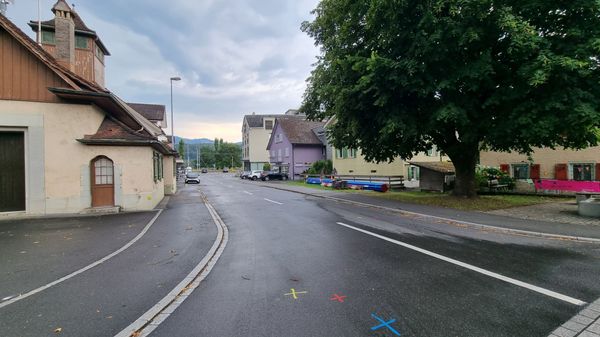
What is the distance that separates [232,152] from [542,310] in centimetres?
11178

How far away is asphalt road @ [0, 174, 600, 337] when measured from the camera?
3.61 metres

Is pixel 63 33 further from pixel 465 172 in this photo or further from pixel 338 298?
pixel 465 172

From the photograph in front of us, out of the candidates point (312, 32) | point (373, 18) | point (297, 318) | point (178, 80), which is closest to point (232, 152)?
point (178, 80)

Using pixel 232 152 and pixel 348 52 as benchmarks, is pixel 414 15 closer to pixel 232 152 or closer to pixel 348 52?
pixel 348 52

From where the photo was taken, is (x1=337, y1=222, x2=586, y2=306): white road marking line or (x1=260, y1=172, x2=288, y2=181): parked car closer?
(x1=337, y1=222, x2=586, y2=306): white road marking line

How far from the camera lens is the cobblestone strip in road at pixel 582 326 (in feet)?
10.8

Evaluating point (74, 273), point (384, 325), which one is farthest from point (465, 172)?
point (74, 273)

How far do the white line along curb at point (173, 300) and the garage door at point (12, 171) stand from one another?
36.9 feet

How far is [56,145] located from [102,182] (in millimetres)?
2346

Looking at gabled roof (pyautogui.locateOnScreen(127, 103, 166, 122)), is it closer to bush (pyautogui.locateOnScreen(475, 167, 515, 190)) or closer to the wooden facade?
the wooden facade

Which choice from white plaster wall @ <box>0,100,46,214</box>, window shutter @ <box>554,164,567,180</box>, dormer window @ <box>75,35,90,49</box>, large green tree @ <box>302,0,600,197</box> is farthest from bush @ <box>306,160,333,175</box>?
white plaster wall @ <box>0,100,46,214</box>

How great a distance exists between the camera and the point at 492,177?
20.6 metres

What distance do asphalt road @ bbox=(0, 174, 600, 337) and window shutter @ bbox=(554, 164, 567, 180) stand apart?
15.7m

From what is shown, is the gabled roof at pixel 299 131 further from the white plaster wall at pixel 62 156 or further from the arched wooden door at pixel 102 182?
the arched wooden door at pixel 102 182
